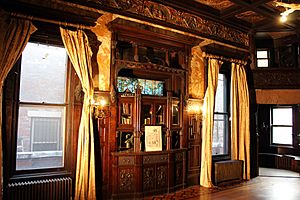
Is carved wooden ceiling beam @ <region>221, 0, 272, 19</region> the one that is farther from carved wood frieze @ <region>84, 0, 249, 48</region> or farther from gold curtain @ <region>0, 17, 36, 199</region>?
gold curtain @ <region>0, 17, 36, 199</region>

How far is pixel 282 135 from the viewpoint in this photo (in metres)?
8.80

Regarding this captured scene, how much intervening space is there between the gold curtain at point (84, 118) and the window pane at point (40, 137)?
445 millimetres

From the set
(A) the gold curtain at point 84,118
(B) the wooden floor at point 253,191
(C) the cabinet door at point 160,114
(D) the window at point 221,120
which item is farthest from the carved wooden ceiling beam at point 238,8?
(B) the wooden floor at point 253,191

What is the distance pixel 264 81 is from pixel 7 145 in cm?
661

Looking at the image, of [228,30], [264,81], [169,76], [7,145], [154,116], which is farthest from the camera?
[264,81]

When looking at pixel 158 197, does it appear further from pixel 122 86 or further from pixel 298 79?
pixel 298 79

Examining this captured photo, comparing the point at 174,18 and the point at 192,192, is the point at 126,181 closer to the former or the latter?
the point at 192,192

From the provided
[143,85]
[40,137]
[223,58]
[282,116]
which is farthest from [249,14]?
[40,137]

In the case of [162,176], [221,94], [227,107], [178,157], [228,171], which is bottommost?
[228,171]

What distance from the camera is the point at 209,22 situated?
6.60m

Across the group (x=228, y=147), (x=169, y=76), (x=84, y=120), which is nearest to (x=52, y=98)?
(x=84, y=120)

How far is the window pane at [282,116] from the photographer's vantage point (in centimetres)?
869

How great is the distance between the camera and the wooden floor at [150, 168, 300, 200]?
206 inches

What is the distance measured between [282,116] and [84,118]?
7.05m
